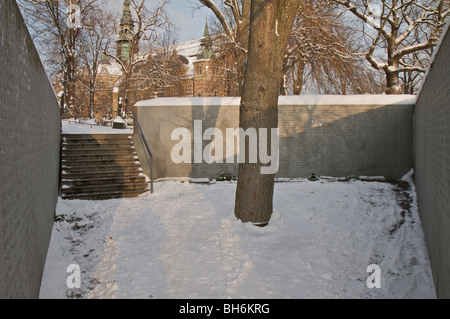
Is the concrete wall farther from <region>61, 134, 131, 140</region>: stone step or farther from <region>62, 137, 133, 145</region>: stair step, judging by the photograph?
<region>61, 134, 131, 140</region>: stone step

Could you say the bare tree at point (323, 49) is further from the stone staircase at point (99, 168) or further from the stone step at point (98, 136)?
the stone staircase at point (99, 168)

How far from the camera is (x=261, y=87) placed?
525cm

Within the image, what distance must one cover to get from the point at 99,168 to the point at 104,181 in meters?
0.67

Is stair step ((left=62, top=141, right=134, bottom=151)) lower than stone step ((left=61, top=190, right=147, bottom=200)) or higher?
higher

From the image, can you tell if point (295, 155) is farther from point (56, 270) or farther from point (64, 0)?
point (64, 0)

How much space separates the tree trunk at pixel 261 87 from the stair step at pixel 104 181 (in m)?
3.88

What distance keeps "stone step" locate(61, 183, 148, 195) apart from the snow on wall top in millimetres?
2880

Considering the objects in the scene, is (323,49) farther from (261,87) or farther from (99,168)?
(99,168)

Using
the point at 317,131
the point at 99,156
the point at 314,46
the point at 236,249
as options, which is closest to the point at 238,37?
the point at 314,46

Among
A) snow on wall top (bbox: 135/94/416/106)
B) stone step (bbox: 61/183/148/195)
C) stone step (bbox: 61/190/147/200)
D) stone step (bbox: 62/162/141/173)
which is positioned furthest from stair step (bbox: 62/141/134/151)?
stone step (bbox: 61/190/147/200)

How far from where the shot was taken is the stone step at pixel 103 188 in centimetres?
748

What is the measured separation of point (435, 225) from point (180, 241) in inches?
139

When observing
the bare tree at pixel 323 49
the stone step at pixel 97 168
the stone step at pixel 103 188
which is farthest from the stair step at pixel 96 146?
the bare tree at pixel 323 49

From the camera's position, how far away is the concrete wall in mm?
9406
